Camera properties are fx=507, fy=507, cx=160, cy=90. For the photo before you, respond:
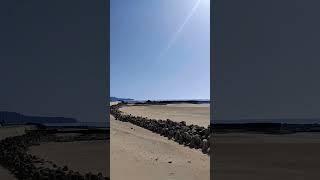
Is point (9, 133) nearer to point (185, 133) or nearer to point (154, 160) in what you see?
point (154, 160)

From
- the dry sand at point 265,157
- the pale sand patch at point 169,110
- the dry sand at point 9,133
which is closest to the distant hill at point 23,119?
the dry sand at point 9,133

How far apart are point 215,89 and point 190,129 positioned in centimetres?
350

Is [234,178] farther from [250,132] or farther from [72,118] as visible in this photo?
[250,132]

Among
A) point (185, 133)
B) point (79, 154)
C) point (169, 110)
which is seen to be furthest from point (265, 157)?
point (169, 110)

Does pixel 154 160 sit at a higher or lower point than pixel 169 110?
lower

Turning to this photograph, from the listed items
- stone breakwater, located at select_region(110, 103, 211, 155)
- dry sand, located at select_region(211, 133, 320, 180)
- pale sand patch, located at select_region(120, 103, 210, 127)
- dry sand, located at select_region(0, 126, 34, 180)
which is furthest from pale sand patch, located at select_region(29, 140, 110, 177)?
pale sand patch, located at select_region(120, 103, 210, 127)

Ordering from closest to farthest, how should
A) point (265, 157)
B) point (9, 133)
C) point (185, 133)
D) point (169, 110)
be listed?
point (265, 157)
point (9, 133)
point (185, 133)
point (169, 110)

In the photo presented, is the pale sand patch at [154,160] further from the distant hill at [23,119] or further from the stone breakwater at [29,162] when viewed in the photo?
the distant hill at [23,119]

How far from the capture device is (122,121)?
12.6 metres

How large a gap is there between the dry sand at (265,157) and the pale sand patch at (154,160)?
31 cm

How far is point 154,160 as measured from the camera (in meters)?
7.00

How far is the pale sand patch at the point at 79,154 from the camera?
6323mm

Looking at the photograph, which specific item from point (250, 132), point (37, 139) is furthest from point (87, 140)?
point (250, 132)

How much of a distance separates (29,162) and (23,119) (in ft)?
1.93
